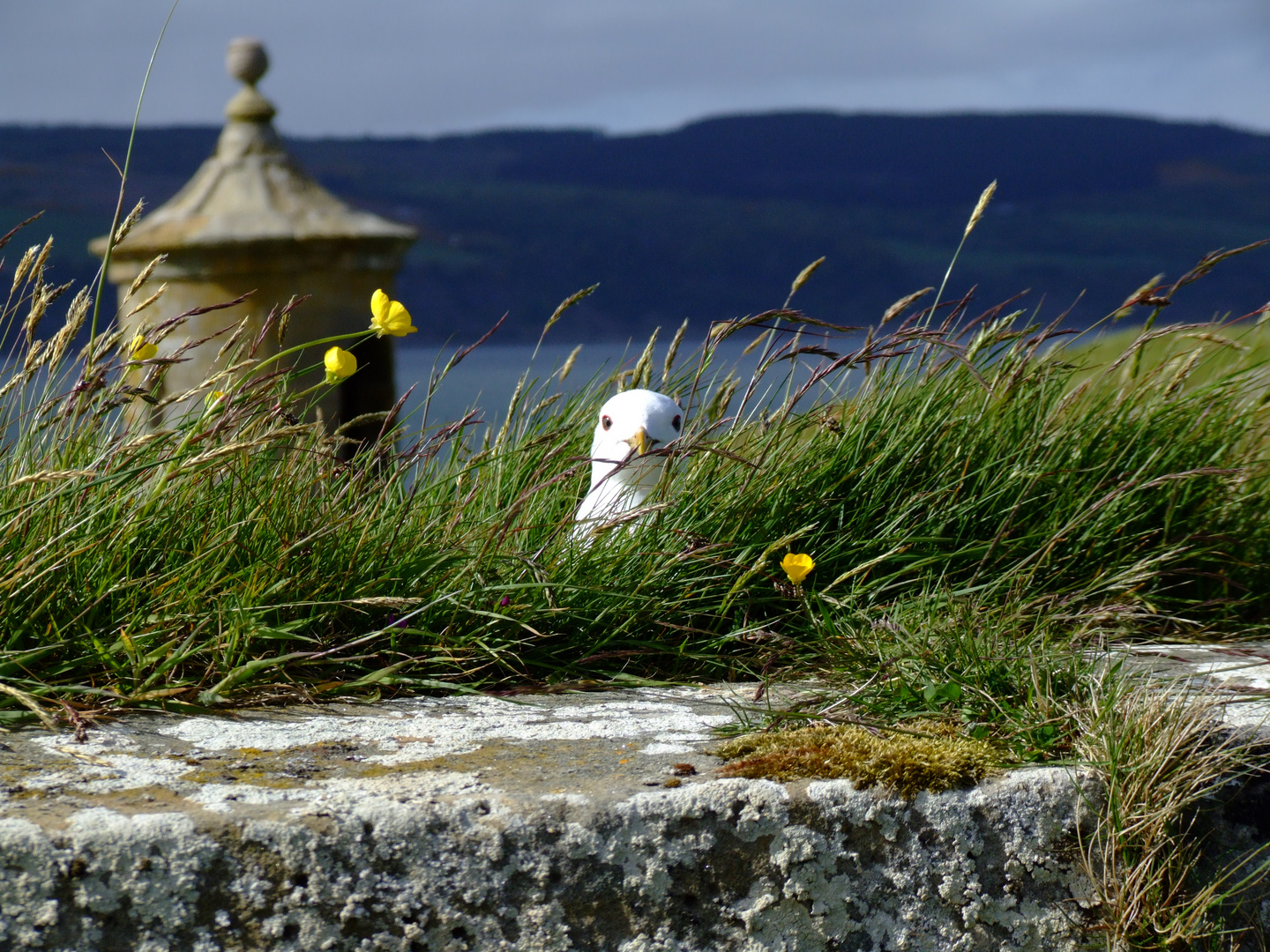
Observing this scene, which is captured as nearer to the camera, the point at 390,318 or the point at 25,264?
the point at 25,264

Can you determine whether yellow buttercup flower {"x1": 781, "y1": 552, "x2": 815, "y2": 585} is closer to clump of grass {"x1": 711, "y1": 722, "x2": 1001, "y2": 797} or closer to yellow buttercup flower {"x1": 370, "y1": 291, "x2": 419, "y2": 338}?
clump of grass {"x1": 711, "y1": 722, "x2": 1001, "y2": 797}

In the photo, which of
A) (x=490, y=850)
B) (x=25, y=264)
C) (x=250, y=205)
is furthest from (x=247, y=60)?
(x=490, y=850)

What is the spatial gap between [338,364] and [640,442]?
77 cm

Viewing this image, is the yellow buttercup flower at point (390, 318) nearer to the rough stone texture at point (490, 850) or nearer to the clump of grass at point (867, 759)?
the rough stone texture at point (490, 850)

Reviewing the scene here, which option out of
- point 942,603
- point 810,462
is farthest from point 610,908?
point 810,462

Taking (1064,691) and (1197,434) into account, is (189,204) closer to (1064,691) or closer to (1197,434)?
(1197,434)

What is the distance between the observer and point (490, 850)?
162 cm

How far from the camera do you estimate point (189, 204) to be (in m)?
7.70

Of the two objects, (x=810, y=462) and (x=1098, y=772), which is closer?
(x=1098, y=772)

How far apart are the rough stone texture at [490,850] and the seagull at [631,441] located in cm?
91

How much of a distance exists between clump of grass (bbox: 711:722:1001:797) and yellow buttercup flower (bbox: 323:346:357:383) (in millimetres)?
1120

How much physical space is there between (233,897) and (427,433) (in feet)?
4.98

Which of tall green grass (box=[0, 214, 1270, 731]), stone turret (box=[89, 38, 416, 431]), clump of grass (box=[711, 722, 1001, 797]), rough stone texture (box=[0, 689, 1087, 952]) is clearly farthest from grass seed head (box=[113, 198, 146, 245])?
stone turret (box=[89, 38, 416, 431])

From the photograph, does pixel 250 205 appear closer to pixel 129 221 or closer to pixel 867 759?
pixel 129 221
